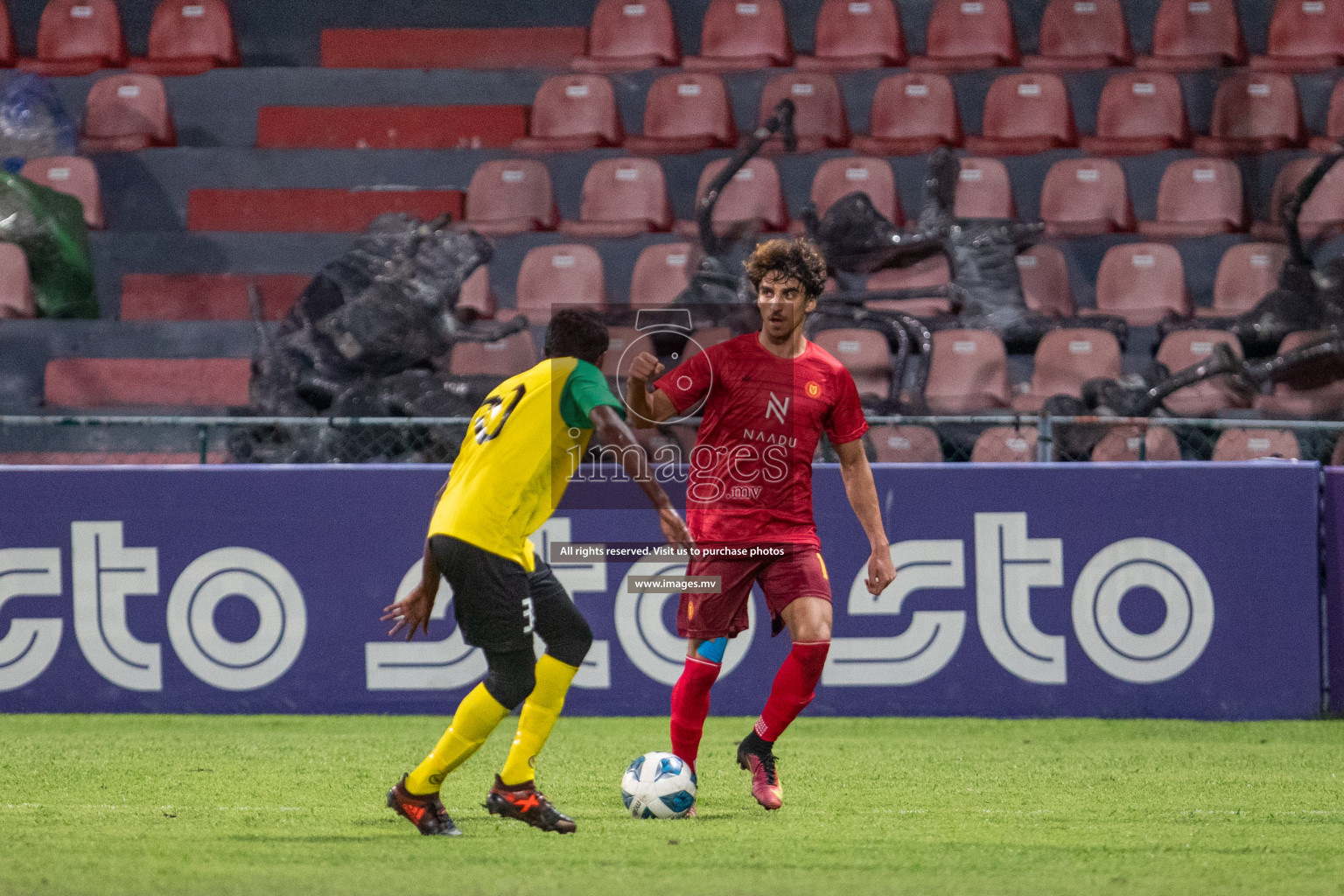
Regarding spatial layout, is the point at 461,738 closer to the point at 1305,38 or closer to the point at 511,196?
the point at 511,196

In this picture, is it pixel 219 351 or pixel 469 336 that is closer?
pixel 469 336

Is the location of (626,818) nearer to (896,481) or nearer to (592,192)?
(896,481)

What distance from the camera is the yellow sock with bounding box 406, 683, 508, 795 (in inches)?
188

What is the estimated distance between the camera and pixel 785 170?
13203 mm

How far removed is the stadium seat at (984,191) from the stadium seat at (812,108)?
49.8 inches

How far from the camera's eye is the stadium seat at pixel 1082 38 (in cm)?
1381

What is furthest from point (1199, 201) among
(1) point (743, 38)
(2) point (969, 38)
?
(1) point (743, 38)

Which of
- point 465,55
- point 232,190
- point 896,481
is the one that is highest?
point 465,55

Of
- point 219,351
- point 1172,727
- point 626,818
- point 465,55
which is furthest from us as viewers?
point 465,55

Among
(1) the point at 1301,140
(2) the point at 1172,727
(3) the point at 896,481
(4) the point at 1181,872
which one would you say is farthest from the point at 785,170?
(4) the point at 1181,872

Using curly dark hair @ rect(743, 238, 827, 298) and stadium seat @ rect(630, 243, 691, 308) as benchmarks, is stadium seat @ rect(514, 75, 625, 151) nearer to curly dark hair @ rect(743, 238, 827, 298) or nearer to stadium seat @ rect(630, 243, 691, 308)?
stadium seat @ rect(630, 243, 691, 308)

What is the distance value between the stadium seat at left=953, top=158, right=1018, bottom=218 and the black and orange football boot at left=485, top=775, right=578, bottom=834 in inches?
338

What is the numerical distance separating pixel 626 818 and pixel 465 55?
1061 centimetres

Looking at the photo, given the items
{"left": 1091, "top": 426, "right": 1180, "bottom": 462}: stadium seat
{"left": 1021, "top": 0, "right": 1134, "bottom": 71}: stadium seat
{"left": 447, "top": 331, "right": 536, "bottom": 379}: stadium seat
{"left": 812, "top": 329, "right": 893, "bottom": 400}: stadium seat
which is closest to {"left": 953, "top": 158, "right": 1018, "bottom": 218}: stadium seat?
{"left": 1021, "top": 0, "right": 1134, "bottom": 71}: stadium seat
